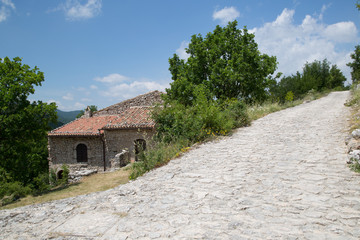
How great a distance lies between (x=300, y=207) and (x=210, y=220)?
1271 mm

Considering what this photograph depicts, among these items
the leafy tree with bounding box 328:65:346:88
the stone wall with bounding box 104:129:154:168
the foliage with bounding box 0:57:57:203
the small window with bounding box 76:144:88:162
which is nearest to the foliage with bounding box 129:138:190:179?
the stone wall with bounding box 104:129:154:168

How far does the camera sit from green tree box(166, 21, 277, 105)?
16.5 m

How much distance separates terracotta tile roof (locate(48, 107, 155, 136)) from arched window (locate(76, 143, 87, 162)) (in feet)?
3.76

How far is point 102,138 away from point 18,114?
5.63 m

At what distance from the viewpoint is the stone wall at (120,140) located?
1581cm

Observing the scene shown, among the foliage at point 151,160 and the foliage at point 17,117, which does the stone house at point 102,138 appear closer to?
the foliage at point 17,117

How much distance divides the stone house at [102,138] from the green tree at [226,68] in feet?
10.3

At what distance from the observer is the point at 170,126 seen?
9.32 m

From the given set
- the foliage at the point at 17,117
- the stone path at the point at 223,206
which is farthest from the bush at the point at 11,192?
the stone path at the point at 223,206

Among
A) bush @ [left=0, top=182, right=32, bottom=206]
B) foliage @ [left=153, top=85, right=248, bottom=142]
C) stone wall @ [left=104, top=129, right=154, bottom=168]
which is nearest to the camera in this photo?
foliage @ [left=153, top=85, right=248, bottom=142]

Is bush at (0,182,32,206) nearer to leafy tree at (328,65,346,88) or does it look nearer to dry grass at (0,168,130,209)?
dry grass at (0,168,130,209)

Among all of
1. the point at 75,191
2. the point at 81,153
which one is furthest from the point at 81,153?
the point at 75,191

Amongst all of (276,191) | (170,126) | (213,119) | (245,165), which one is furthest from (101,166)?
(276,191)

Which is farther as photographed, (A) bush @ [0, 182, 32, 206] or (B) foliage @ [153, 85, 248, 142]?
(A) bush @ [0, 182, 32, 206]
